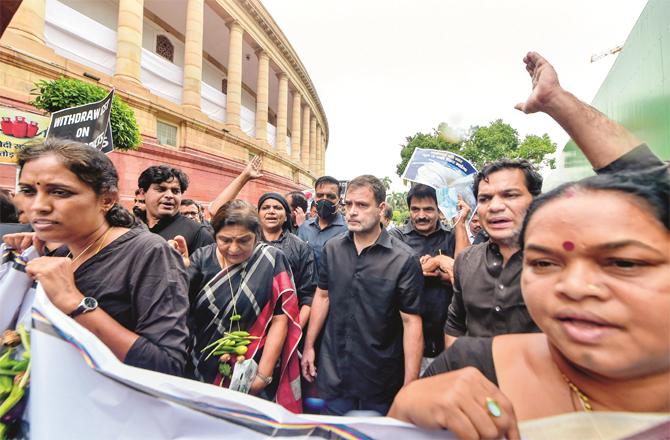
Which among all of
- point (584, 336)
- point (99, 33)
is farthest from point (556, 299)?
point (99, 33)

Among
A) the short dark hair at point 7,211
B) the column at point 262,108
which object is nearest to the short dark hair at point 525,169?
the short dark hair at point 7,211

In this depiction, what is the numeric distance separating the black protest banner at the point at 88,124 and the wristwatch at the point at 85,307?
310cm

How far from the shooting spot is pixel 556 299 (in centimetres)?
69

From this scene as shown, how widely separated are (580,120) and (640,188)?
76 centimetres

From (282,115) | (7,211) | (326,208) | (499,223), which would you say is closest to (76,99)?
(7,211)

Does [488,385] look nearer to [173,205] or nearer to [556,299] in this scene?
[556,299]

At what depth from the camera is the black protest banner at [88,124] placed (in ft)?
11.5

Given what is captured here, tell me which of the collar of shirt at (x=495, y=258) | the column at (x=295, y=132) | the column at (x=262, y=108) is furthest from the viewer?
the column at (x=295, y=132)

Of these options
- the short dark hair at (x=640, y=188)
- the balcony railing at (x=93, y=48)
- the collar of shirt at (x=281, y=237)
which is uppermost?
the balcony railing at (x=93, y=48)

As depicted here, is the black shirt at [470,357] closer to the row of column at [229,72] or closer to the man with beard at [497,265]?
the man with beard at [497,265]

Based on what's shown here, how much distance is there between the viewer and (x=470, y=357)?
2.83ft

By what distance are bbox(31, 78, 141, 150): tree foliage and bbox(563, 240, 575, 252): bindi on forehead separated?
27.7 ft

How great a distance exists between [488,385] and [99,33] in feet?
55.4

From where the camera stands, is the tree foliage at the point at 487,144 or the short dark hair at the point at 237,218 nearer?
the short dark hair at the point at 237,218
